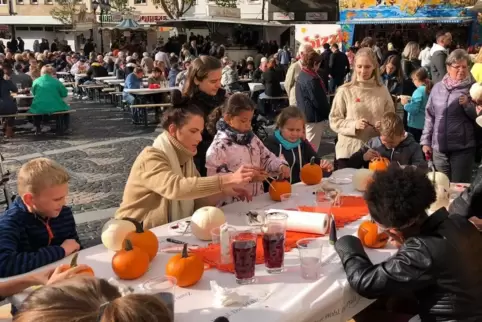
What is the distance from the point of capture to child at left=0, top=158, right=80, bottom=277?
241 cm

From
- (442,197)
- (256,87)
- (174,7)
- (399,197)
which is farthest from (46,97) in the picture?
(174,7)

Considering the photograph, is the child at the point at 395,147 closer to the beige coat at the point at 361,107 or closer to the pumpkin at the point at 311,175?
the beige coat at the point at 361,107

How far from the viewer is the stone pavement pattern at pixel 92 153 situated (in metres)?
6.27

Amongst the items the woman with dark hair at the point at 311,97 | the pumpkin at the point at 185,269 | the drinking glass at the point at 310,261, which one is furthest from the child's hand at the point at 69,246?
the woman with dark hair at the point at 311,97

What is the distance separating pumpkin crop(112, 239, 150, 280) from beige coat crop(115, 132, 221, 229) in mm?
724

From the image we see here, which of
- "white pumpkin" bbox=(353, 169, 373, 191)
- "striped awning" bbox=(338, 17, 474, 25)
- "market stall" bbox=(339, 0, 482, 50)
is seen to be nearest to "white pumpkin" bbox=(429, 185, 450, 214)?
"white pumpkin" bbox=(353, 169, 373, 191)

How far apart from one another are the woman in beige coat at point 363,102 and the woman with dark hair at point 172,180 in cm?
193

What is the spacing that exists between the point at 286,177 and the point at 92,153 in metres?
6.04

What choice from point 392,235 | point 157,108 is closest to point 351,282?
point 392,235

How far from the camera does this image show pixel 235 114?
3.77m

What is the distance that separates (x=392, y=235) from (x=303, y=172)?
1533 millimetres

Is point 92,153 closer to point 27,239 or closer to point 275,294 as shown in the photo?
point 27,239

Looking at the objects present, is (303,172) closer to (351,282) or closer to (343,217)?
(343,217)

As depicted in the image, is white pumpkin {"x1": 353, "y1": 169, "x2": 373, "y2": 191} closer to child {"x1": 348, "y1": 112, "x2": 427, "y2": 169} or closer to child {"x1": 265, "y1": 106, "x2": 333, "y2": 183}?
child {"x1": 265, "y1": 106, "x2": 333, "y2": 183}
